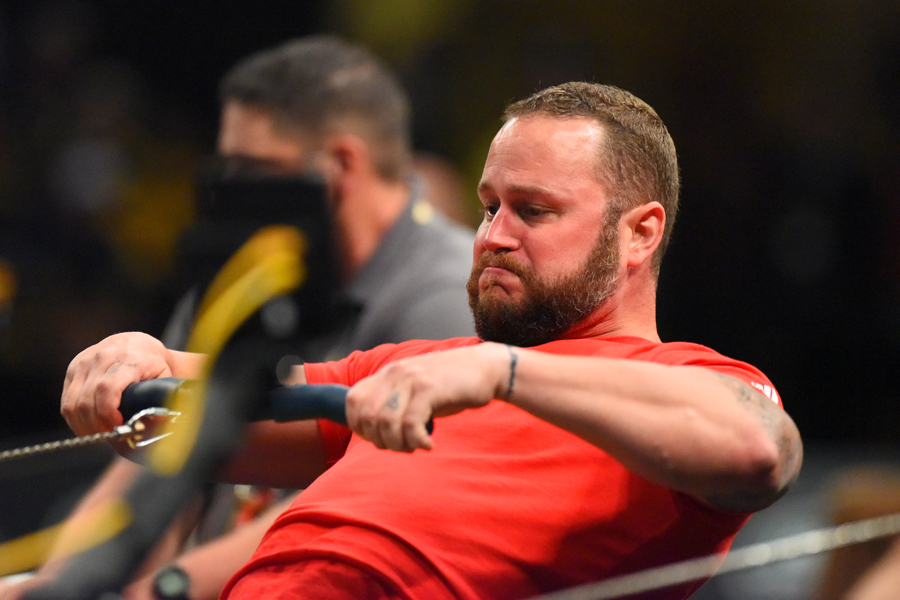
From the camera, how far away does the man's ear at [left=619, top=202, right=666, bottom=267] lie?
1298mm

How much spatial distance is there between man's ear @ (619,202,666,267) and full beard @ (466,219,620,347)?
3 cm

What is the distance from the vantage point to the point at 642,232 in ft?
4.31

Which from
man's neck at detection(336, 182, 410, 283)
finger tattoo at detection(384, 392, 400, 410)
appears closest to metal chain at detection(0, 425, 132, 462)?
finger tattoo at detection(384, 392, 400, 410)

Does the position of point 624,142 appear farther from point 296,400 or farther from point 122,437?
point 122,437

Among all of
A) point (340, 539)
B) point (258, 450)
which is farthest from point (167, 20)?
point (340, 539)

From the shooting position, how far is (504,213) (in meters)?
1.27

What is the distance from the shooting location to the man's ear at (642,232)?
130 cm

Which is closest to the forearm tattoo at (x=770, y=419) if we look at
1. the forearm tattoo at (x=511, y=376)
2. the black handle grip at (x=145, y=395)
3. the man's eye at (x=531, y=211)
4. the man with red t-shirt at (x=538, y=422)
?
the man with red t-shirt at (x=538, y=422)

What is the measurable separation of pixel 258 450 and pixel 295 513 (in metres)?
0.18

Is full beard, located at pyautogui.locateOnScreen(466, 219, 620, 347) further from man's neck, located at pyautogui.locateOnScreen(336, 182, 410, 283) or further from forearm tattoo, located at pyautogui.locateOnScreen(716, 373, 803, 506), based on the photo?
man's neck, located at pyautogui.locateOnScreen(336, 182, 410, 283)

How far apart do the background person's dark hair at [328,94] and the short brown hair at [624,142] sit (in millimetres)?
739

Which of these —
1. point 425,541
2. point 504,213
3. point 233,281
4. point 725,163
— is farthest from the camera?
point 725,163

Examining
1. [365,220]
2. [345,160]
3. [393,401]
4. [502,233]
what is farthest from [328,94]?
[393,401]

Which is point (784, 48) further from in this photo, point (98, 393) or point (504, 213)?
point (98, 393)
